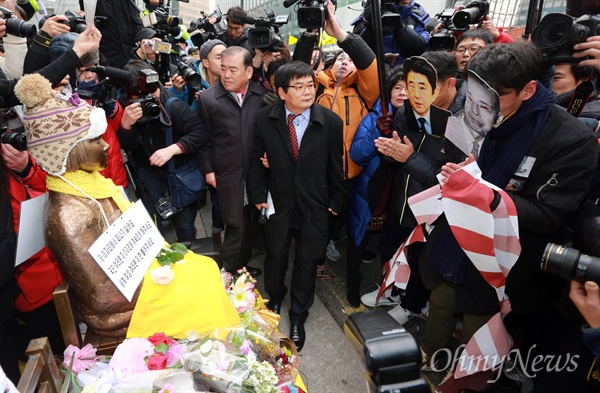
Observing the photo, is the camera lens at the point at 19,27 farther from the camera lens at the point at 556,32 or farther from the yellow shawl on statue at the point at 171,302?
the camera lens at the point at 556,32

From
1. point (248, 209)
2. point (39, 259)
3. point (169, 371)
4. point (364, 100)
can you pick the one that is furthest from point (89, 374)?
point (364, 100)

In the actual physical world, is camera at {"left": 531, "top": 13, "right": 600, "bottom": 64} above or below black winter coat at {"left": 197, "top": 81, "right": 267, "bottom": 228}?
above

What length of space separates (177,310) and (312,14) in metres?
2.32

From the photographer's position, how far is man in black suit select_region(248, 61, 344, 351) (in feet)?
9.23

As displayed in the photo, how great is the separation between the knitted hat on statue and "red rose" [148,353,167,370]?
95 centimetres

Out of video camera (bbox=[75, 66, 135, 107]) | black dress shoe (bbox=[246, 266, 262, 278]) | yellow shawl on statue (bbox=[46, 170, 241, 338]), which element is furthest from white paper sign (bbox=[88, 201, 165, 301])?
black dress shoe (bbox=[246, 266, 262, 278])

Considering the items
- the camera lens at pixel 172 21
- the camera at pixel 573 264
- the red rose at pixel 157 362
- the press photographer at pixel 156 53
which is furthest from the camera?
the camera lens at pixel 172 21

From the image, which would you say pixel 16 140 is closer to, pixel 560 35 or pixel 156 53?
pixel 156 53

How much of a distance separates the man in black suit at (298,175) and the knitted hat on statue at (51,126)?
1.34 metres

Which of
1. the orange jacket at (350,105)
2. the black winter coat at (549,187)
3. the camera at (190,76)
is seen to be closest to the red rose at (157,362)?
the black winter coat at (549,187)

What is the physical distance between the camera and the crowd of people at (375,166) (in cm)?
187

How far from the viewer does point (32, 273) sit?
6.97 feet

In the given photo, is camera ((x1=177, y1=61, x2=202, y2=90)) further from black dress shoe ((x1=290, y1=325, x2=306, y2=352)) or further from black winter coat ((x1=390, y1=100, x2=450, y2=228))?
black dress shoe ((x1=290, y1=325, x2=306, y2=352))

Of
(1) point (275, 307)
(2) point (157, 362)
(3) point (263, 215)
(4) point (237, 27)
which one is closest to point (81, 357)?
(2) point (157, 362)
